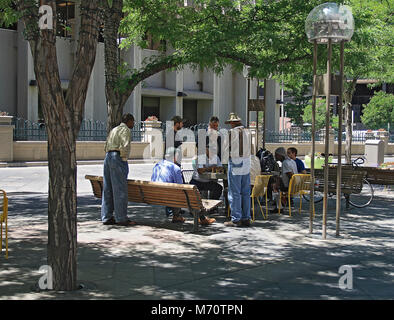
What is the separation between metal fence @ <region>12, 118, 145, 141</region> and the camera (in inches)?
973

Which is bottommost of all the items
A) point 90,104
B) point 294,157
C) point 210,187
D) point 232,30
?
point 210,187

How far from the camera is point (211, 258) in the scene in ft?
25.2

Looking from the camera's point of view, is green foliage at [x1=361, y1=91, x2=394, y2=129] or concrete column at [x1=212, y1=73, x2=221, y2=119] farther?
green foliage at [x1=361, y1=91, x2=394, y2=129]

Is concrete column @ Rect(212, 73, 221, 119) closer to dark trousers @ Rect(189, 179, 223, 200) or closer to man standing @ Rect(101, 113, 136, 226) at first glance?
dark trousers @ Rect(189, 179, 223, 200)

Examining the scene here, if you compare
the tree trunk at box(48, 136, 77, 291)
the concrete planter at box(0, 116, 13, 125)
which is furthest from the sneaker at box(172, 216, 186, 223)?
the concrete planter at box(0, 116, 13, 125)

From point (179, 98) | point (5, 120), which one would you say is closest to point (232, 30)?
point (5, 120)

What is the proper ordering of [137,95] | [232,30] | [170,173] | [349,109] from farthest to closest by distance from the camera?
[137,95], [349,109], [232,30], [170,173]

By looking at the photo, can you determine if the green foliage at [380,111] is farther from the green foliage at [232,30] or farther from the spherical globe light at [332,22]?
the spherical globe light at [332,22]

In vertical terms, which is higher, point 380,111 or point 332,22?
point 380,111

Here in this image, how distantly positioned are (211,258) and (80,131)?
19.6 metres

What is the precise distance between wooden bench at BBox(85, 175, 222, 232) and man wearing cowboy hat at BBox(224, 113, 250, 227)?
376 mm

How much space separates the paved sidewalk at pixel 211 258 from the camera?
6.09 m

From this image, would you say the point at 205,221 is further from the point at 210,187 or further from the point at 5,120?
the point at 5,120

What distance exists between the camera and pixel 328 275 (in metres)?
6.84
